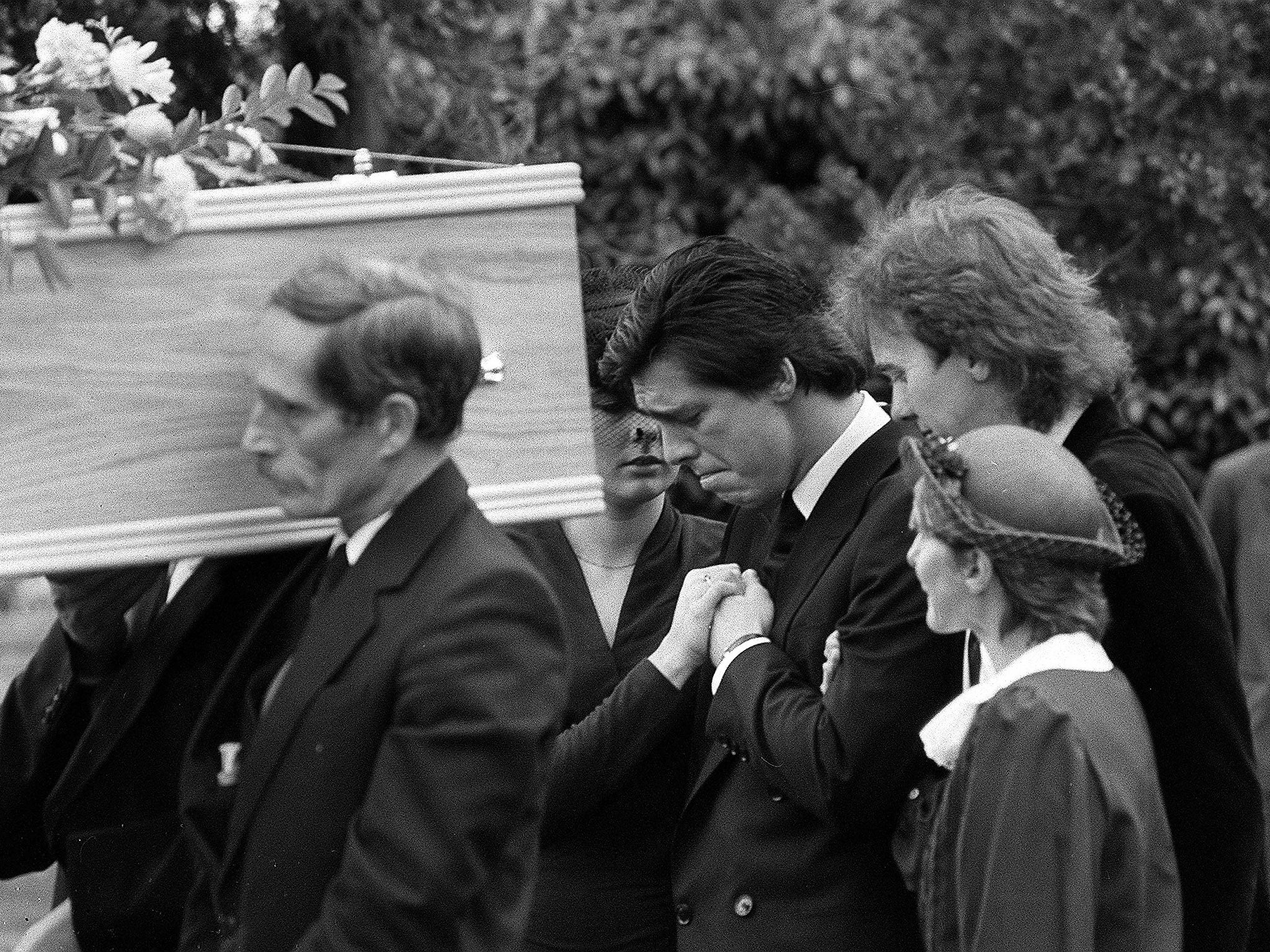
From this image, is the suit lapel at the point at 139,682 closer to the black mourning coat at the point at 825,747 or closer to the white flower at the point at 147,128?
the white flower at the point at 147,128

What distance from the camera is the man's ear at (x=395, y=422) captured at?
8.16 feet

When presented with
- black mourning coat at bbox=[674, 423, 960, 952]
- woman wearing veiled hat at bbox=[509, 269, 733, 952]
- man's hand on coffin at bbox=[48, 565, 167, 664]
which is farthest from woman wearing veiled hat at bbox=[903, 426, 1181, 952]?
man's hand on coffin at bbox=[48, 565, 167, 664]

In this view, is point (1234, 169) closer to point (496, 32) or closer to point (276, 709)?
point (496, 32)

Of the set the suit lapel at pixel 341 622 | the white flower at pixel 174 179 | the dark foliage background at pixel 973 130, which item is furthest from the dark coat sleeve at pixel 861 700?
the dark foliage background at pixel 973 130

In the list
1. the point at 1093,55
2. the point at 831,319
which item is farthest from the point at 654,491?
the point at 1093,55

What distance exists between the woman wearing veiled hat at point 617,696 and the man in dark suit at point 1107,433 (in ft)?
1.73

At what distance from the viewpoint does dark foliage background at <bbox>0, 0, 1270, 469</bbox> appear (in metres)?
6.74

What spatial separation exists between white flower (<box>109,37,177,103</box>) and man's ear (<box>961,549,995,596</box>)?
1.32 meters

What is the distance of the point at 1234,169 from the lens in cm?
670

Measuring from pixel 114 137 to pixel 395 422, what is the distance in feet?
2.04

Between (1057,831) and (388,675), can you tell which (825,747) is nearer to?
(1057,831)

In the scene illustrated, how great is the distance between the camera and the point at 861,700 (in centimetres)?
305

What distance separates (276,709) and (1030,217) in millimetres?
1678

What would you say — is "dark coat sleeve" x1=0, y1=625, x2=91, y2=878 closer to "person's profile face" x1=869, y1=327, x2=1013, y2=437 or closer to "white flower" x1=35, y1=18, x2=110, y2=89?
"white flower" x1=35, y1=18, x2=110, y2=89
